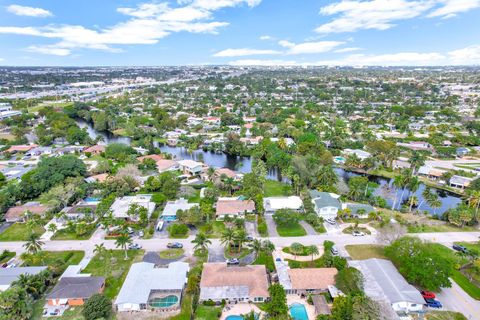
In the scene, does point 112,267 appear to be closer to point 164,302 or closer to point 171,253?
point 171,253

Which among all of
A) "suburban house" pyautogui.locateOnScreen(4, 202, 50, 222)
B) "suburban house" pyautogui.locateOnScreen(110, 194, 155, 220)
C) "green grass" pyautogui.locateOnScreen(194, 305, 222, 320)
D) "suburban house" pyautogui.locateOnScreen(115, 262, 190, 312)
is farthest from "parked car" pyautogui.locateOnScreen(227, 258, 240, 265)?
"suburban house" pyautogui.locateOnScreen(4, 202, 50, 222)

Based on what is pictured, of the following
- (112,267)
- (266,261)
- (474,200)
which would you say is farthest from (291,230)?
(474,200)

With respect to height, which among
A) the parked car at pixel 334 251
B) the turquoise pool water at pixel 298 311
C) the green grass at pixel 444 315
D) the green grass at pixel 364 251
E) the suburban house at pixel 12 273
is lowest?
the green grass at pixel 444 315

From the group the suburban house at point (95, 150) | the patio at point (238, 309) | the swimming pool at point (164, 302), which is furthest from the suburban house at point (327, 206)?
the suburban house at point (95, 150)

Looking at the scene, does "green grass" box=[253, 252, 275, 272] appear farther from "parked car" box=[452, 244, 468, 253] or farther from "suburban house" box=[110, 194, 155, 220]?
"parked car" box=[452, 244, 468, 253]

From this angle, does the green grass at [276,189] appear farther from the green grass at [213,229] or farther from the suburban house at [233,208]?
the green grass at [213,229]

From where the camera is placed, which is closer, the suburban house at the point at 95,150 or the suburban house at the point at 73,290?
the suburban house at the point at 73,290

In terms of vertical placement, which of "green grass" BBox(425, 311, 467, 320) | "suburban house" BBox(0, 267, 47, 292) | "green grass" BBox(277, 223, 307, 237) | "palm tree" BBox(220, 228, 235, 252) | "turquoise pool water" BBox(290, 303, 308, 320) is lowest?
"green grass" BBox(425, 311, 467, 320)
